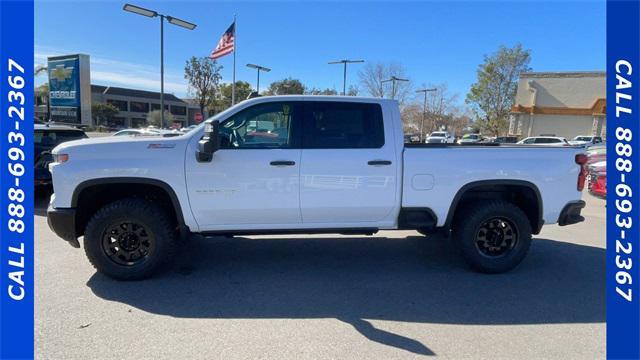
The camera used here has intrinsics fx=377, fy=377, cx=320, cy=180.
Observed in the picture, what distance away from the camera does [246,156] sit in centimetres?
388

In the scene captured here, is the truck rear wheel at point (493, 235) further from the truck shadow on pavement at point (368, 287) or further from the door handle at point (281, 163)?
the door handle at point (281, 163)

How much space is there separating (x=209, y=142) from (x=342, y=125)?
1.41m

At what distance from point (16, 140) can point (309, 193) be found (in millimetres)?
2858

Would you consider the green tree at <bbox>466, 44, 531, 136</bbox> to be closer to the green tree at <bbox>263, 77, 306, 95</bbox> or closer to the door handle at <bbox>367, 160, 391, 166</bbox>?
the green tree at <bbox>263, 77, 306, 95</bbox>

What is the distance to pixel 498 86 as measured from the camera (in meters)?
44.6

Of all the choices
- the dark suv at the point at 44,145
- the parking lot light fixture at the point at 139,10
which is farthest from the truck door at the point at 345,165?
the parking lot light fixture at the point at 139,10

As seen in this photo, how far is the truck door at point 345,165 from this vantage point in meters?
3.95

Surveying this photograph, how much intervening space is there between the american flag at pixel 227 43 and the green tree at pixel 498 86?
35533mm

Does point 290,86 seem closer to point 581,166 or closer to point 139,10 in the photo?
point 139,10

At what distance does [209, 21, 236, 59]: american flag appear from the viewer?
18.5m

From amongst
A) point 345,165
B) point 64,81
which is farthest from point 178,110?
point 345,165

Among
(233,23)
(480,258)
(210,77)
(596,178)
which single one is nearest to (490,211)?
(480,258)

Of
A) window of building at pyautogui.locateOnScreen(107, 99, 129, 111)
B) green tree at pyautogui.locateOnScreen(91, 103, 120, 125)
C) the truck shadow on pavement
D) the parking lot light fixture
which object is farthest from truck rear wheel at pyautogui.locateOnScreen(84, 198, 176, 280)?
window of building at pyautogui.locateOnScreen(107, 99, 129, 111)

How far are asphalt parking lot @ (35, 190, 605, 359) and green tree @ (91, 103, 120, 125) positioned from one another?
238 ft
